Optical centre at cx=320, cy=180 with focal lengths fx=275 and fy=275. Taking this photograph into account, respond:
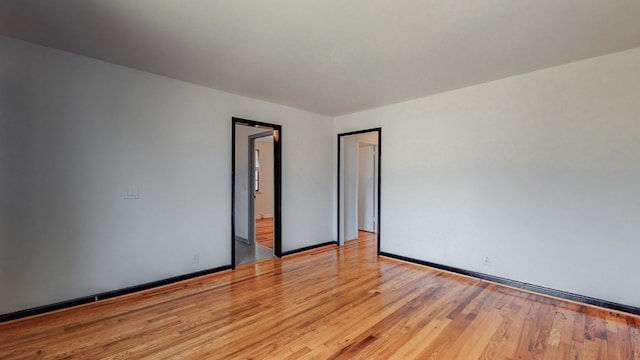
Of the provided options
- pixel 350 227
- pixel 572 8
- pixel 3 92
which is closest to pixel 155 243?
pixel 3 92

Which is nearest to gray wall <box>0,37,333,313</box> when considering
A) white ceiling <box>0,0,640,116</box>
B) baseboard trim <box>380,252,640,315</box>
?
white ceiling <box>0,0,640,116</box>

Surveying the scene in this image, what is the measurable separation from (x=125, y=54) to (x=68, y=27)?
49 centimetres

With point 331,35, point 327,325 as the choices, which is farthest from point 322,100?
point 327,325

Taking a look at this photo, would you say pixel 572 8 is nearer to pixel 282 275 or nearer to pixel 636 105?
pixel 636 105

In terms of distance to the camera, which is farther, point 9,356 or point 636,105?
point 636,105

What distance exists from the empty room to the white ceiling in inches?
0.8

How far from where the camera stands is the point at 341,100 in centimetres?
419

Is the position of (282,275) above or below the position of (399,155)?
below

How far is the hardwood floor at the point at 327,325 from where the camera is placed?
204cm

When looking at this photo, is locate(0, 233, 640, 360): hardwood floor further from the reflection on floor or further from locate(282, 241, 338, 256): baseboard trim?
locate(282, 241, 338, 256): baseboard trim

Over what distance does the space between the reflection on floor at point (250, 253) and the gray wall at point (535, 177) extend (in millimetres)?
2290

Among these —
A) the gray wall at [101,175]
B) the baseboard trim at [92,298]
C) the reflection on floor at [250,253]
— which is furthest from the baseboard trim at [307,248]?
the baseboard trim at [92,298]

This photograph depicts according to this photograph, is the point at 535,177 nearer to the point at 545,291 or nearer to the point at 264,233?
the point at 545,291

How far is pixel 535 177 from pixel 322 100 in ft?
9.45
